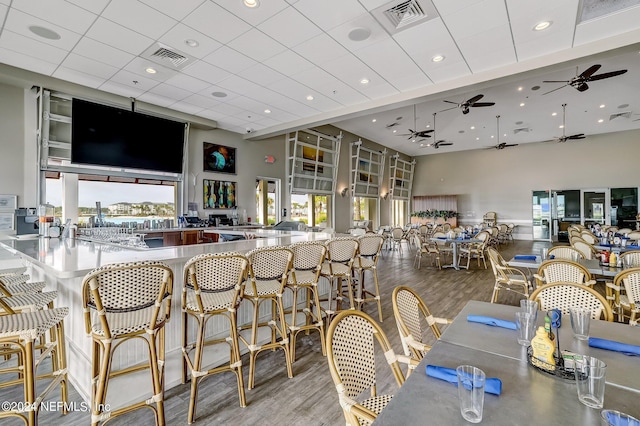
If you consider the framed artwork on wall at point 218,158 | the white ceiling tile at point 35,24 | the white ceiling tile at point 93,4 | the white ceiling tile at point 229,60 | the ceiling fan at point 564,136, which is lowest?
the framed artwork on wall at point 218,158

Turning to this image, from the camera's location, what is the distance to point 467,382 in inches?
38.1

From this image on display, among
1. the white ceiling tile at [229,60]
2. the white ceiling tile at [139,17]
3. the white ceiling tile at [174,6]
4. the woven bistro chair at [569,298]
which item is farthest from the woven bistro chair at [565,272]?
the white ceiling tile at [139,17]

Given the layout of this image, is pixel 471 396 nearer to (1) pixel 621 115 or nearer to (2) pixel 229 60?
(2) pixel 229 60

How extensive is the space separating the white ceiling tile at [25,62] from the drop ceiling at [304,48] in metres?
0.03

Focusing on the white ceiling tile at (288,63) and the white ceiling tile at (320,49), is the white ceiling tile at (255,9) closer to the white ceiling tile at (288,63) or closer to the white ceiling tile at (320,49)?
the white ceiling tile at (320,49)

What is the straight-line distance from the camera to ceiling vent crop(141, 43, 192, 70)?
4566 mm

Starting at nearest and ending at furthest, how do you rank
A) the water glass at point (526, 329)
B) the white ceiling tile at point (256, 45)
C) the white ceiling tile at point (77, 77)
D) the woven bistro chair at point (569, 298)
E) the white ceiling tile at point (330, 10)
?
the water glass at point (526, 329) < the woven bistro chair at point (569, 298) < the white ceiling tile at point (330, 10) < the white ceiling tile at point (256, 45) < the white ceiling tile at point (77, 77)

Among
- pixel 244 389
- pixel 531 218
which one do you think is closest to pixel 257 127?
pixel 244 389

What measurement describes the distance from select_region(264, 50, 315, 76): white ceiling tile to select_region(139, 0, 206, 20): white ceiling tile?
148cm

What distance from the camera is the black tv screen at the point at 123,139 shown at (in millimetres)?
5922

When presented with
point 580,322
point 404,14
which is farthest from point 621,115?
point 580,322

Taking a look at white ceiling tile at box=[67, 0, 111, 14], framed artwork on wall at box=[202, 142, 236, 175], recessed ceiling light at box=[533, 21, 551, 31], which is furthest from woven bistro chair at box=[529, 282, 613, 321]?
framed artwork on wall at box=[202, 142, 236, 175]

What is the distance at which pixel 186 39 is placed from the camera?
4.34m

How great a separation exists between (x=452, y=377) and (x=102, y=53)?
6141mm
